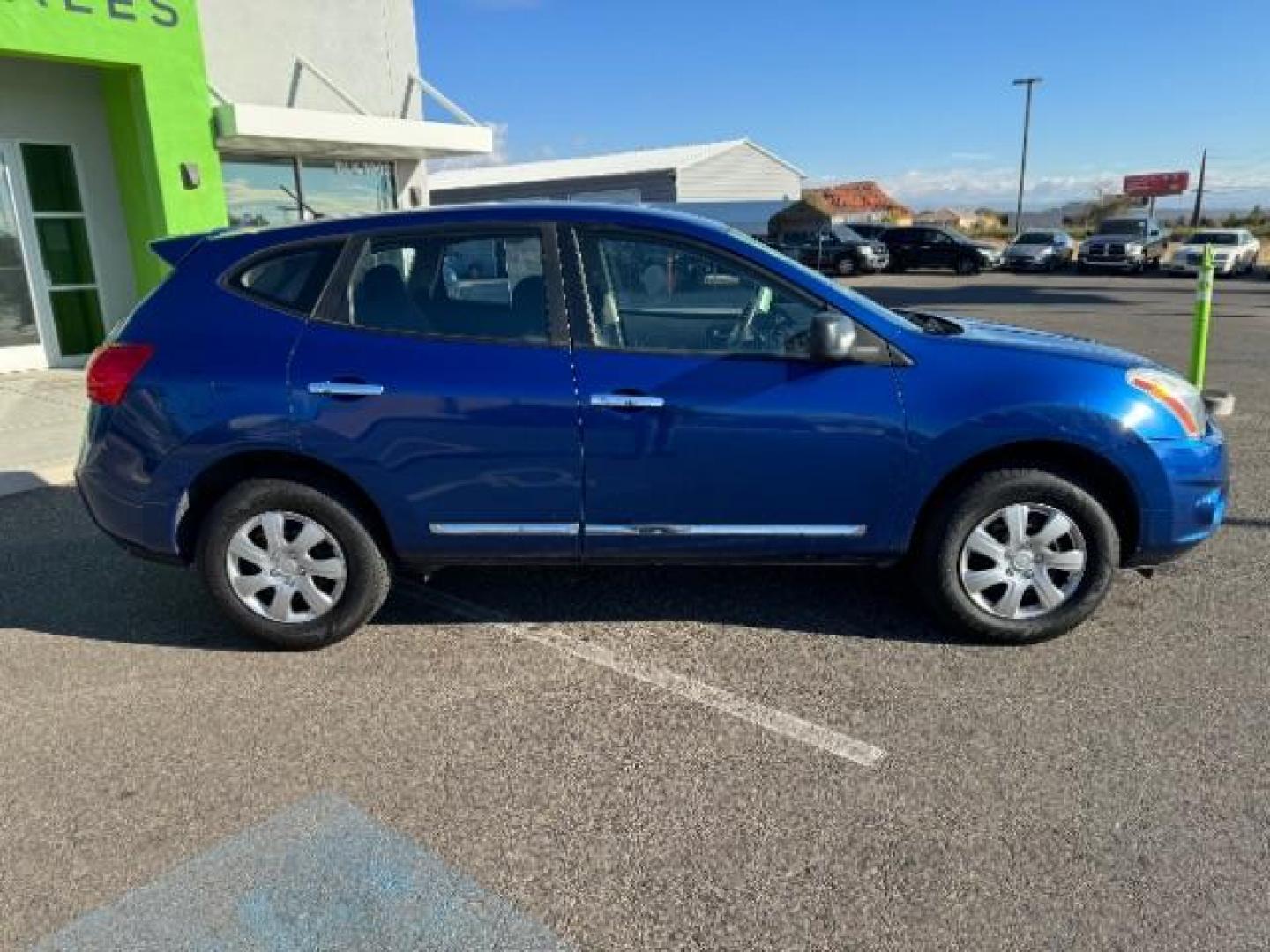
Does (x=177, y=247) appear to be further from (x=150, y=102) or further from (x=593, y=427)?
(x=150, y=102)

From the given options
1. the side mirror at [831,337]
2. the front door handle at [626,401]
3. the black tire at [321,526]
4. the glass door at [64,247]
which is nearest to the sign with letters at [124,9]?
the glass door at [64,247]

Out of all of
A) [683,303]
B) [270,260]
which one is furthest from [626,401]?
[270,260]

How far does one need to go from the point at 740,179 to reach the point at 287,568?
151 feet

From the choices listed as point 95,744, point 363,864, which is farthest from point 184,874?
point 95,744

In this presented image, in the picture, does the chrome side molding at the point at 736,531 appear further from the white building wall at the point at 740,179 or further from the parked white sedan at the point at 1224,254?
the white building wall at the point at 740,179

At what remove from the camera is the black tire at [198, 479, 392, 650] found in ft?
11.7

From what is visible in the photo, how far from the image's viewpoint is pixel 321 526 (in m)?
3.62

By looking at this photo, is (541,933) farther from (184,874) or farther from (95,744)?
(95,744)

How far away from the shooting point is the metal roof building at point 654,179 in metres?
41.7

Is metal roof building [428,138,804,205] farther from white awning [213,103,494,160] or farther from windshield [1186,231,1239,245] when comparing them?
white awning [213,103,494,160]

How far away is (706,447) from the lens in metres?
3.45

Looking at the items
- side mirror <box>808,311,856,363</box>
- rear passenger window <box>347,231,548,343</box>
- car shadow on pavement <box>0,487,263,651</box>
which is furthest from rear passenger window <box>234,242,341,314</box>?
side mirror <box>808,311,856,363</box>

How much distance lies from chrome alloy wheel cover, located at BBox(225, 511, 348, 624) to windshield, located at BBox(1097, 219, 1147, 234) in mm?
33528

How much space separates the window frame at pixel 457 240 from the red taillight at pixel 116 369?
71cm
